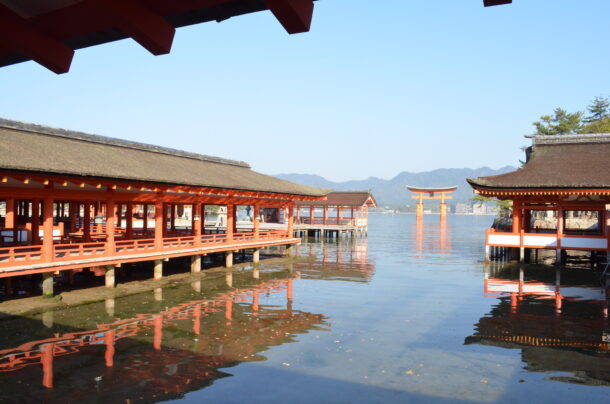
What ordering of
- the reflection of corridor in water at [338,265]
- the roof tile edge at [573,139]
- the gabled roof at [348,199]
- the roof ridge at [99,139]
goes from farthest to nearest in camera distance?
the gabled roof at [348,199]
the roof tile edge at [573,139]
the reflection of corridor in water at [338,265]
the roof ridge at [99,139]

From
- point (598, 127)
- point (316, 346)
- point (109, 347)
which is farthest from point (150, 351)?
point (598, 127)

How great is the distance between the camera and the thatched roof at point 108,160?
1540 cm

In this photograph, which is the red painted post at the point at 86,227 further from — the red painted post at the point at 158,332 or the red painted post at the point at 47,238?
the red painted post at the point at 158,332

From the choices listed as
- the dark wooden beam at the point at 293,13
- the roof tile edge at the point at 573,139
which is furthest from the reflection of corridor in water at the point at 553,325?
the roof tile edge at the point at 573,139

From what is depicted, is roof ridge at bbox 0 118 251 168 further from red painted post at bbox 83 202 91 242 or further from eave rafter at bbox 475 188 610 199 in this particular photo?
eave rafter at bbox 475 188 610 199

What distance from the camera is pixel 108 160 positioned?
19.6 meters

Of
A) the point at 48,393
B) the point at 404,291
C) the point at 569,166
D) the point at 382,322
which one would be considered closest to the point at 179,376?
the point at 48,393

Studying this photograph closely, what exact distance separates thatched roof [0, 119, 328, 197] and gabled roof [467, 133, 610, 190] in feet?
41.7

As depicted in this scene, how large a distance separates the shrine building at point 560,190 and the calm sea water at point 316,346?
6637 millimetres

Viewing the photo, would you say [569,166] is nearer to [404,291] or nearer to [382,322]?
[404,291]

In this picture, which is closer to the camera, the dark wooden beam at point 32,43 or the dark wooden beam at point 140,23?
the dark wooden beam at point 140,23

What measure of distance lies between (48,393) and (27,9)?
25.9 feet

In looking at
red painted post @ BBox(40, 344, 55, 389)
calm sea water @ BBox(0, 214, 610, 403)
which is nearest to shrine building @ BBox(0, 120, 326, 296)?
calm sea water @ BBox(0, 214, 610, 403)

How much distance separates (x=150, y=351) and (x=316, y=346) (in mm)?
3975
